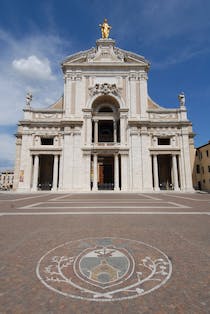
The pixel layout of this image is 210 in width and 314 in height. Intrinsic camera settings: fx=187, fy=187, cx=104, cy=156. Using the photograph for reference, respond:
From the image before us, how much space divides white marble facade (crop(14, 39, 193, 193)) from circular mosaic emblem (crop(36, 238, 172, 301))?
25.4 metres

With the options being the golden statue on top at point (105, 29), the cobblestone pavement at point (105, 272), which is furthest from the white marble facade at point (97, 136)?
the cobblestone pavement at point (105, 272)

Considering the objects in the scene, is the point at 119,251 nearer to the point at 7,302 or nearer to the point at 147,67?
A: the point at 7,302

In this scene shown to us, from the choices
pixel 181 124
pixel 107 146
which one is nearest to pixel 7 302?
pixel 107 146

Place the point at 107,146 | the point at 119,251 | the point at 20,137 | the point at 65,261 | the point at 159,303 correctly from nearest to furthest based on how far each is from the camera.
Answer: the point at 159,303 → the point at 65,261 → the point at 119,251 → the point at 107,146 → the point at 20,137

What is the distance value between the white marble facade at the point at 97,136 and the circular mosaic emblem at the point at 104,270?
1002 inches

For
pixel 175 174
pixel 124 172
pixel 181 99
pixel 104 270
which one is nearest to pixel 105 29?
pixel 181 99

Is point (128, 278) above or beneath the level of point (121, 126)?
beneath

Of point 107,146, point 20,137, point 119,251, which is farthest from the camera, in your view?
point 20,137

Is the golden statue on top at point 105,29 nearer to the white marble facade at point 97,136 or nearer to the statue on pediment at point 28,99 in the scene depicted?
the white marble facade at point 97,136

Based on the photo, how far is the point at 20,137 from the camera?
32500 millimetres

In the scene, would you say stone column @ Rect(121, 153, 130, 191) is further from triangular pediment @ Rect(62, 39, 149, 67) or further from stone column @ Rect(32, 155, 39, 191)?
triangular pediment @ Rect(62, 39, 149, 67)

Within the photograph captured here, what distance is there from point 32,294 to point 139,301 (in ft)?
3.82

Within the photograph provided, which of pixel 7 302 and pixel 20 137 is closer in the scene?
pixel 7 302

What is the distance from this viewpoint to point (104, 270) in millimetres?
2553
